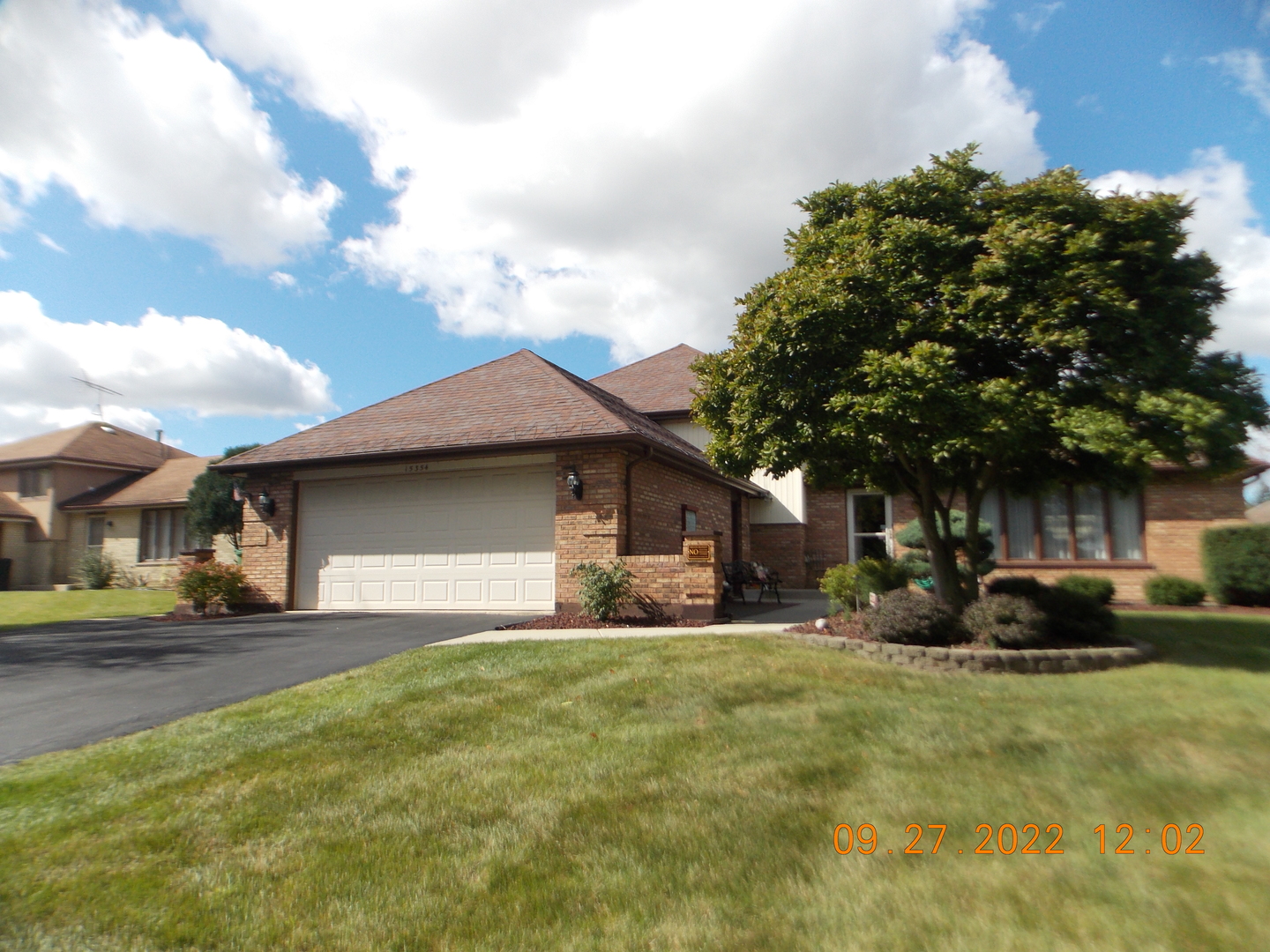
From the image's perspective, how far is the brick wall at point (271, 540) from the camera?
13.9m

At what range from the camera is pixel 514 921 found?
285cm

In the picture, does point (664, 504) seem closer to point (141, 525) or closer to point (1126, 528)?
point (1126, 528)

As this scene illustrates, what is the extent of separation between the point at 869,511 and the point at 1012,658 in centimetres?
1237

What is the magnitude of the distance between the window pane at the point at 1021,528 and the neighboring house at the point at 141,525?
21.6 metres

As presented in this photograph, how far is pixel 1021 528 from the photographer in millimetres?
16234

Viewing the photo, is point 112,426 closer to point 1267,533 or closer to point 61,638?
point 61,638

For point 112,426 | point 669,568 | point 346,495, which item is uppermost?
point 112,426

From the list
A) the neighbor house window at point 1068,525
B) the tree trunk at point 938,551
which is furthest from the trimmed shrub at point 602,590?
the neighbor house window at point 1068,525

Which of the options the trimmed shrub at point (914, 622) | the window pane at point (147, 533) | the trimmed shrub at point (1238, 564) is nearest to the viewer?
the trimmed shrub at point (914, 622)

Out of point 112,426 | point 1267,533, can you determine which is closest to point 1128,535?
point 1267,533

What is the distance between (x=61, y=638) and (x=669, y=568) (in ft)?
27.8

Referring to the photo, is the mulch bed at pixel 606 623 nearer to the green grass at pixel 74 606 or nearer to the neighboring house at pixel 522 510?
the neighboring house at pixel 522 510

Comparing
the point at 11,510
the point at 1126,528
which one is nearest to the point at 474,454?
the point at 1126,528

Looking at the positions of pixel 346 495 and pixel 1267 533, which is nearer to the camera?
pixel 1267 533
